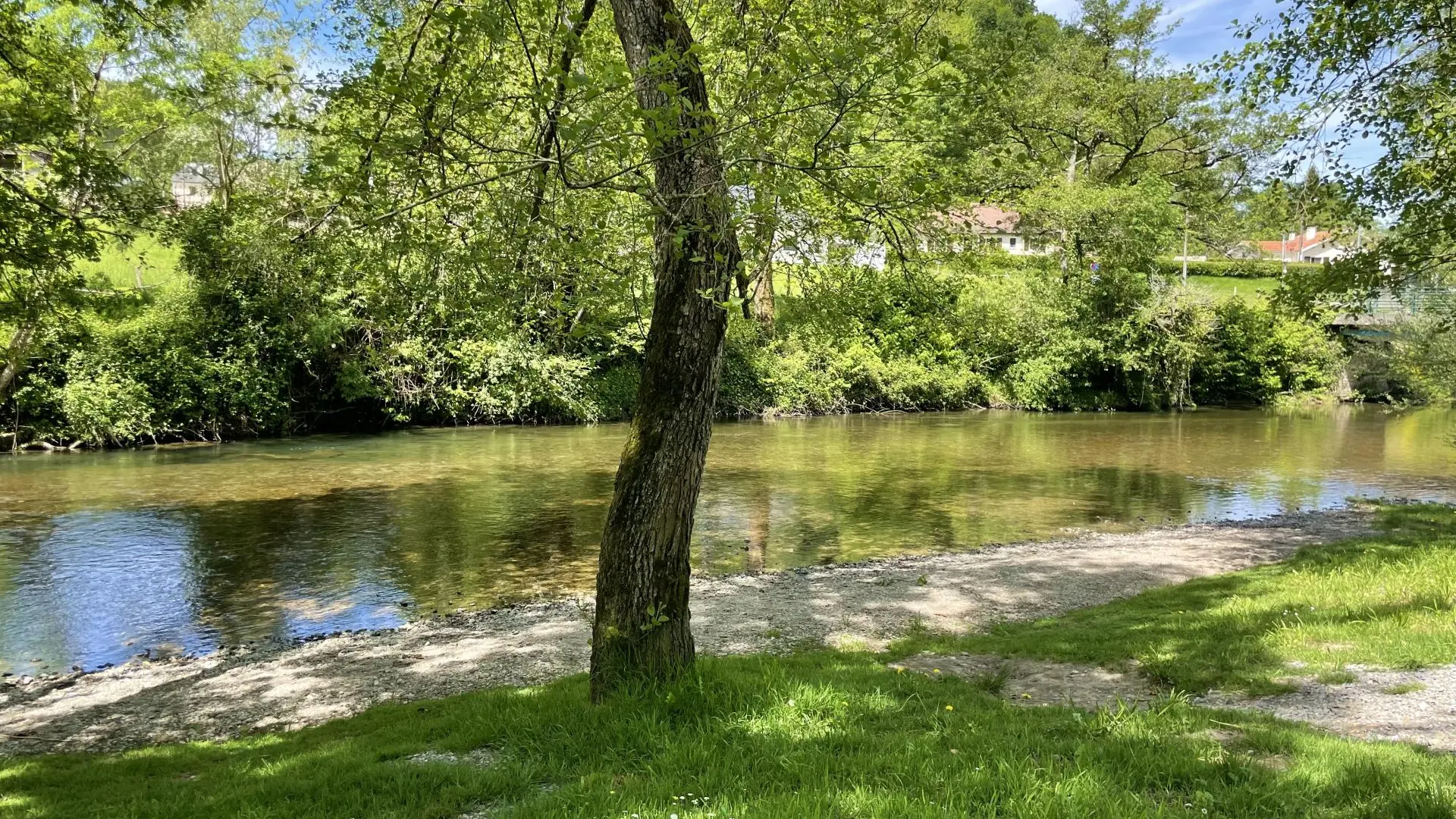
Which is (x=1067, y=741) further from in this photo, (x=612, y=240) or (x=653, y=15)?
(x=653, y=15)

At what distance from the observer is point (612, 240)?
16.0ft

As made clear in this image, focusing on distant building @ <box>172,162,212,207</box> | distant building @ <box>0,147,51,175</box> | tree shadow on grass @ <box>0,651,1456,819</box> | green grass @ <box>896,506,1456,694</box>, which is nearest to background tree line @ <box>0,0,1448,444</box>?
distant building @ <box>0,147,51,175</box>

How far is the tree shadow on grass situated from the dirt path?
44.7 inches

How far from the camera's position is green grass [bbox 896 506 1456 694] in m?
6.27

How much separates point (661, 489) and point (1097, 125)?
41.3 metres

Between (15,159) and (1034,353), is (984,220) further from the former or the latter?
(15,159)

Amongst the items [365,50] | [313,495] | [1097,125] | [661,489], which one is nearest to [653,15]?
[661,489]

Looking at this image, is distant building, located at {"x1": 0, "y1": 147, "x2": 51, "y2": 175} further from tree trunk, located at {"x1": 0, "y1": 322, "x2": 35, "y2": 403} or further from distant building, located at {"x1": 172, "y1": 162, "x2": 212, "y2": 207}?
distant building, located at {"x1": 172, "y1": 162, "x2": 212, "y2": 207}

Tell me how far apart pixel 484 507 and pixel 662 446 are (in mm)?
12877

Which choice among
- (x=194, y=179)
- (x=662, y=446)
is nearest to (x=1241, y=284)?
(x=194, y=179)

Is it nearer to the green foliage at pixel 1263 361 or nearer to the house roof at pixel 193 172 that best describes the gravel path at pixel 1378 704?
the house roof at pixel 193 172

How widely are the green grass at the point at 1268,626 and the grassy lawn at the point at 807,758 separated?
0.14 feet

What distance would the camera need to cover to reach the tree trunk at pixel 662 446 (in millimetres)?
4887

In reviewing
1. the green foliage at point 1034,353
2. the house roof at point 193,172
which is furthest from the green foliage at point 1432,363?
the house roof at point 193,172
